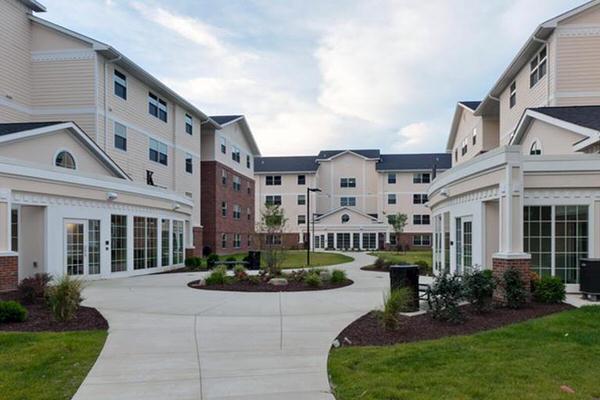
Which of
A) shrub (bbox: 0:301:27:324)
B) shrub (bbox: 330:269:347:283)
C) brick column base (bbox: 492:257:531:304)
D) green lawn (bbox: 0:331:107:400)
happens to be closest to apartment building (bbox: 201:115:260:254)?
shrub (bbox: 330:269:347:283)

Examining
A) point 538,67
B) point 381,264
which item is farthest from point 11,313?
point 538,67

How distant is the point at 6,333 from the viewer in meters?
7.54

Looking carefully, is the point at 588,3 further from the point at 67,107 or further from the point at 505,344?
the point at 67,107

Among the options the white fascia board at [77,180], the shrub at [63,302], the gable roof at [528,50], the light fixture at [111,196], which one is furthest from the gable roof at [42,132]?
the gable roof at [528,50]

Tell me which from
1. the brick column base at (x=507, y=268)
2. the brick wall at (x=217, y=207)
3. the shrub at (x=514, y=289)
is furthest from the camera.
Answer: the brick wall at (x=217, y=207)

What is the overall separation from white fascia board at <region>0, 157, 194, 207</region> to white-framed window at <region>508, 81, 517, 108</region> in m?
19.2

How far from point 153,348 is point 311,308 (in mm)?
4294

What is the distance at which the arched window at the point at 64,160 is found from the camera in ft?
59.3

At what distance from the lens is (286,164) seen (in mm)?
59656

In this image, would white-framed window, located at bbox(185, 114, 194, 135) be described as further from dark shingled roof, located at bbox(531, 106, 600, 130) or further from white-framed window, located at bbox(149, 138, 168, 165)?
dark shingled roof, located at bbox(531, 106, 600, 130)

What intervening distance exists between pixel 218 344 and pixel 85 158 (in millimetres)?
15520

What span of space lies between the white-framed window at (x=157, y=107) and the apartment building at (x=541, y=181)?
1814 cm

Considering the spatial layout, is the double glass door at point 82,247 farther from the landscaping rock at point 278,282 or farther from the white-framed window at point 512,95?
the white-framed window at point 512,95

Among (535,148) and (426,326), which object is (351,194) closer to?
(535,148)
